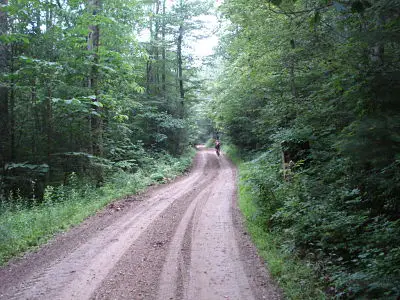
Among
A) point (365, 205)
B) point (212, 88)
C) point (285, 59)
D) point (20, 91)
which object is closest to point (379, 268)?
point (365, 205)

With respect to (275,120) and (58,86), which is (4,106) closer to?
(58,86)

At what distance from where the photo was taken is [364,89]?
4844 millimetres

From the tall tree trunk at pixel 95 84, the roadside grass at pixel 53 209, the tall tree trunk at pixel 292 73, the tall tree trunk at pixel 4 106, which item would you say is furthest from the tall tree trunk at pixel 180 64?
the tall tree trunk at pixel 4 106

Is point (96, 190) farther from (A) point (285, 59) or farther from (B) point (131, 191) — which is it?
(A) point (285, 59)

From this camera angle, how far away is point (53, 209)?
917cm

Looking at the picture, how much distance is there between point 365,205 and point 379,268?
7.30 ft

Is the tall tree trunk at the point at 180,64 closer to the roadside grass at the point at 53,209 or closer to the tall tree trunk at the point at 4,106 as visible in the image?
the roadside grass at the point at 53,209

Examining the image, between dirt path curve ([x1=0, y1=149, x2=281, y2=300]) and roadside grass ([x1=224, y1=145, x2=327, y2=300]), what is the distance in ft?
0.64

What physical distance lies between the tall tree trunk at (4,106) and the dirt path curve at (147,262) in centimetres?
496

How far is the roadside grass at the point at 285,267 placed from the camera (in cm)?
447

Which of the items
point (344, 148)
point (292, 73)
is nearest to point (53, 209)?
point (344, 148)

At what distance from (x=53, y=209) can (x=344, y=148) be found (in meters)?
8.30

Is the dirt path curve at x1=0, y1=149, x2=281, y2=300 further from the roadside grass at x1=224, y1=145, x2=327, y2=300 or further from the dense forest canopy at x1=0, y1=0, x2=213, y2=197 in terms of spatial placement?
the dense forest canopy at x1=0, y1=0, x2=213, y2=197

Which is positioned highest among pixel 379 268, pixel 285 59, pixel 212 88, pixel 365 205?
pixel 212 88
